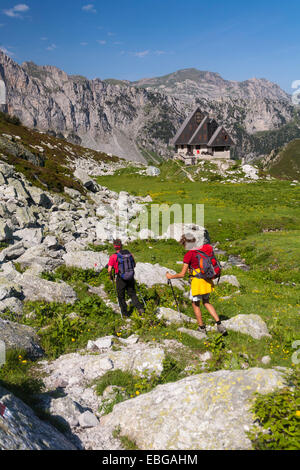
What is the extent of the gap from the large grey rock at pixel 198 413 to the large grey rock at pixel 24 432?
1142 mm

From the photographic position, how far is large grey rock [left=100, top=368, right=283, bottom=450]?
4.80 meters

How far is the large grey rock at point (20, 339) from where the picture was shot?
8.24 m

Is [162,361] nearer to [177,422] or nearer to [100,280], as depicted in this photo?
[177,422]

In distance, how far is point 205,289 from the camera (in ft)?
32.8

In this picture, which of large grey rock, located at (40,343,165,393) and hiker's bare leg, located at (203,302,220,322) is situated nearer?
large grey rock, located at (40,343,165,393)

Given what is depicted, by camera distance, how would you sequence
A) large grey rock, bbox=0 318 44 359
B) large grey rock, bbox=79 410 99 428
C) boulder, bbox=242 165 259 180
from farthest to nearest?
boulder, bbox=242 165 259 180 → large grey rock, bbox=0 318 44 359 → large grey rock, bbox=79 410 99 428

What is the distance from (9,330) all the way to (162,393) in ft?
16.6

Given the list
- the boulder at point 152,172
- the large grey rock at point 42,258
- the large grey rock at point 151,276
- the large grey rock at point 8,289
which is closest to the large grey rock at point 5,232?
the large grey rock at point 42,258

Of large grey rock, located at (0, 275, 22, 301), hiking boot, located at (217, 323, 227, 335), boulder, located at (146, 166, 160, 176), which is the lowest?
hiking boot, located at (217, 323, 227, 335)

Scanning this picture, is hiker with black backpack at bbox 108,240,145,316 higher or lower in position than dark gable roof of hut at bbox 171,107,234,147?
lower

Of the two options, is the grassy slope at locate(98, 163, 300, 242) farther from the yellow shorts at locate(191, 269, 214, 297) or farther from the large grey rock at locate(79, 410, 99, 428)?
the large grey rock at locate(79, 410, 99, 428)

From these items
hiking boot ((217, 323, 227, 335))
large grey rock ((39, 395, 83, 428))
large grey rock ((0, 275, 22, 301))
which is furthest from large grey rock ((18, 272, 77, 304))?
hiking boot ((217, 323, 227, 335))

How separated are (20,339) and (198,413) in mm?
5564

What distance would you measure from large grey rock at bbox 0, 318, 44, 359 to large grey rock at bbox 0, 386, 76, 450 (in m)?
3.14
